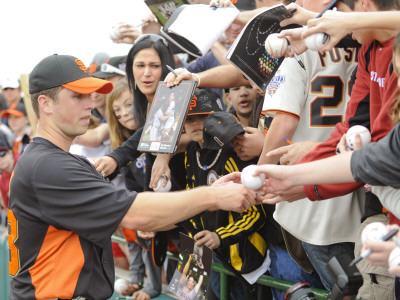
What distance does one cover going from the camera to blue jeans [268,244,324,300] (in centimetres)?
323

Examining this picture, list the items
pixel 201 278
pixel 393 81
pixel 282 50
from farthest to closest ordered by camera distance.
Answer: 1. pixel 201 278
2. pixel 282 50
3. pixel 393 81

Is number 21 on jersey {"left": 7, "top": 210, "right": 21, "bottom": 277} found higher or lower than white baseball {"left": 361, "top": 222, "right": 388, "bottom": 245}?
lower

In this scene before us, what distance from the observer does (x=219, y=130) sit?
10.4 feet

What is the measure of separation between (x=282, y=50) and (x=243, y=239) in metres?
1.32

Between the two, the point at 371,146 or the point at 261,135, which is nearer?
the point at 371,146

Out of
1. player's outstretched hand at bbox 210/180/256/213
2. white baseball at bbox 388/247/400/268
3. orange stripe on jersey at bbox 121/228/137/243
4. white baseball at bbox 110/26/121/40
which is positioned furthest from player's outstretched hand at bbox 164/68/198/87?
white baseball at bbox 388/247/400/268

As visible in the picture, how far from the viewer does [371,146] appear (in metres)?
1.92

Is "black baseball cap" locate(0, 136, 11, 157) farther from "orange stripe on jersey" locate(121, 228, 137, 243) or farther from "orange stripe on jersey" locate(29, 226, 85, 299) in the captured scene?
"orange stripe on jersey" locate(29, 226, 85, 299)

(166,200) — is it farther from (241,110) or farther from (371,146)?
(241,110)

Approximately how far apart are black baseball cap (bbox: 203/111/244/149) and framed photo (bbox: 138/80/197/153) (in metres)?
0.21

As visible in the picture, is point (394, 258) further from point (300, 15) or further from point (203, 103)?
point (203, 103)

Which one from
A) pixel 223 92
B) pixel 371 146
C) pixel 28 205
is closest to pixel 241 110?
pixel 223 92

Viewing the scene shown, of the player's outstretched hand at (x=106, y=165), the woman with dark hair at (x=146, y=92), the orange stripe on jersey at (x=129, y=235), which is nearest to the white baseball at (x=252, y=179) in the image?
the woman with dark hair at (x=146, y=92)

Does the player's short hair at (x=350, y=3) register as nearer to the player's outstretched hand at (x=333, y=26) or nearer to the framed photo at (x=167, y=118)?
the player's outstretched hand at (x=333, y=26)
